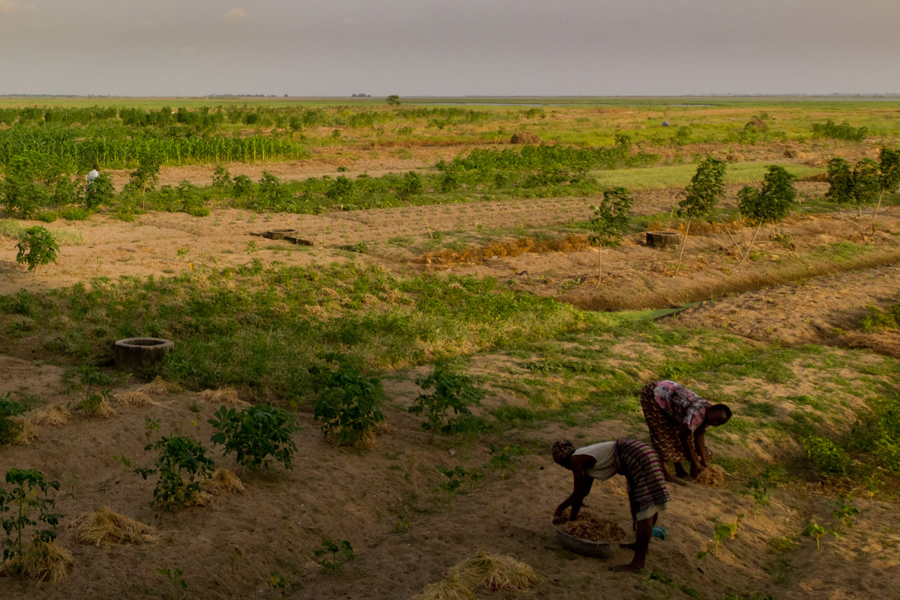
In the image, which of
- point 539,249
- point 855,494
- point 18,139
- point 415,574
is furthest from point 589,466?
point 18,139

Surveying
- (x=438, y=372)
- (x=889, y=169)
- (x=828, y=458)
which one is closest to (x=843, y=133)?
(x=889, y=169)

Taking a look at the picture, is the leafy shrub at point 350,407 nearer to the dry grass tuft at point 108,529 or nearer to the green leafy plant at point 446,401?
the green leafy plant at point 446,401

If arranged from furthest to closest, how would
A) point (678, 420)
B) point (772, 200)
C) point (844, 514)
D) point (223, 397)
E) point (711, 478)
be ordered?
1. point (772, 200)
2. point (223, 397)
3. point (711, 478)
4. point (678, 420)
5. point (844, 514)

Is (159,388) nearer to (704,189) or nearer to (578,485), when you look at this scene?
(578,485)

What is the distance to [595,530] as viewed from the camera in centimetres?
611

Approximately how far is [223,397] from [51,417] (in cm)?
176

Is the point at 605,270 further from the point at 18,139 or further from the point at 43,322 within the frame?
the point at 18,139

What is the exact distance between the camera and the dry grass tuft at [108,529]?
18.9ft

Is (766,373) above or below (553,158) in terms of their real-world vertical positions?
below

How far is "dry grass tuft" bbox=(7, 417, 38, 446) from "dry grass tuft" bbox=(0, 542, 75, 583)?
2209mm

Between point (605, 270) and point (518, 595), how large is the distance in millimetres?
12123

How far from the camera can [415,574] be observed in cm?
580

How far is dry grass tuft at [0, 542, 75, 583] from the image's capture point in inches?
206

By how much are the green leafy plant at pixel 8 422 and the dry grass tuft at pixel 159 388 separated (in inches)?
67.7
